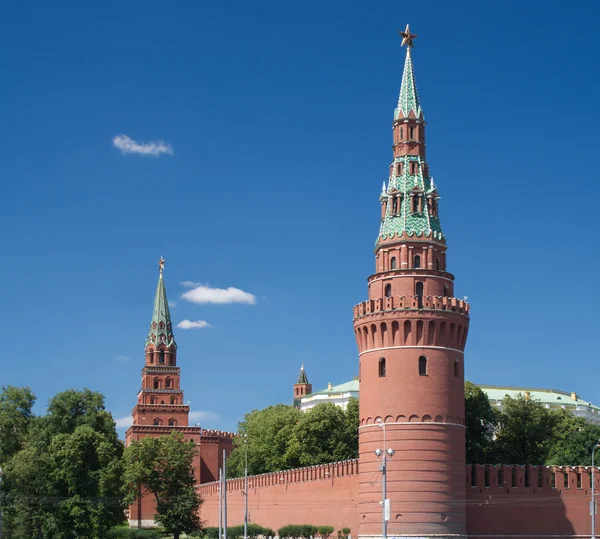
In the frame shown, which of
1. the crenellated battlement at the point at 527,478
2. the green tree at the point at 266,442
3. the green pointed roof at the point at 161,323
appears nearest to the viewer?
the crenellated battlement at the point at 527,478

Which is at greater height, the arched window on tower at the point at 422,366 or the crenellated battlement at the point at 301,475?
the arched window on tower at the point at 422,366

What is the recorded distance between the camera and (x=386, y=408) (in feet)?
198

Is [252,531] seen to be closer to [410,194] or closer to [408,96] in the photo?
[410,194]

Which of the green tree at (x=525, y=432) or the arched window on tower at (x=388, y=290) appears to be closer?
the arched window on tower at (x=388, y=290)

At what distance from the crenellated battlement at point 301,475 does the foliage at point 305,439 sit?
153 inches

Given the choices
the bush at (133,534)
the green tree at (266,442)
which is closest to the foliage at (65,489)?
the bush at (133,534)

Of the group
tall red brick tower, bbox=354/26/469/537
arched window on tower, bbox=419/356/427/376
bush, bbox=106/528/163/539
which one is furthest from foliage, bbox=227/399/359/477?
arched window on tower, bbox=419/356/427/376

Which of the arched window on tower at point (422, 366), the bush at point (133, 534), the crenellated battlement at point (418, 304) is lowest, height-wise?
the bush at point (133, 534)

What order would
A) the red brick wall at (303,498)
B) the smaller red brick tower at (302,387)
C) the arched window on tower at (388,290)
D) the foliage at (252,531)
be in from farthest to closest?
1. the smaller red brick tower at (302,387)
2. the foliage at (252,531)
3. the red brick wall at (303,498)
4. the arched window on tower at (388,290)

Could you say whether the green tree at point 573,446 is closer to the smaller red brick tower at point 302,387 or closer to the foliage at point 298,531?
the foliage at point 298,531

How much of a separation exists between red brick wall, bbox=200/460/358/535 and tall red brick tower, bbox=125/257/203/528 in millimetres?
25695

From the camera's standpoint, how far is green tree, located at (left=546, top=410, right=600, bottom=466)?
76.8 m

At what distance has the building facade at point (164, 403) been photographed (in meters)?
115

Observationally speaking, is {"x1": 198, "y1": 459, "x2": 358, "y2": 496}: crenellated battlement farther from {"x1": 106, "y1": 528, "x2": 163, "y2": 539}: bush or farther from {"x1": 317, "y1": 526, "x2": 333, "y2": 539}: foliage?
{"x1": 106, "y1": 528, "x2": 163, "y2": 539}: bush
